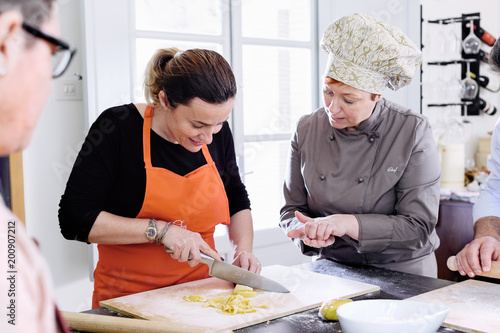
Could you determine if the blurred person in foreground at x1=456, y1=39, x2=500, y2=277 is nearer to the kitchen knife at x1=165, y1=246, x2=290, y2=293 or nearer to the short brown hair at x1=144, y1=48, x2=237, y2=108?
the kitchen knife at x1=165, y1=246, x2=290, y2=293

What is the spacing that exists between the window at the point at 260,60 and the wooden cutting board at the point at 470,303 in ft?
5.66

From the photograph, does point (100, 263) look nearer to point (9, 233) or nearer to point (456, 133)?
point (9, 233)

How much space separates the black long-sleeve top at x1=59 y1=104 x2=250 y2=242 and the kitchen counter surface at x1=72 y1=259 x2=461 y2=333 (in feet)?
→ 0.91

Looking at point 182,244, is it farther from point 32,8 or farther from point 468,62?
point 468,62

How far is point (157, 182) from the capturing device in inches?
61.9

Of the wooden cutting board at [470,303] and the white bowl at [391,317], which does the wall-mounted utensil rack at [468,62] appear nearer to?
the wooden cutting board at [470,303]

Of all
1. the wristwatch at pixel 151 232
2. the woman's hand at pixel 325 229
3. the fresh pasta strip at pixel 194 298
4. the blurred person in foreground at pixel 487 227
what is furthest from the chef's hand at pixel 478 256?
the wristwatch at pixel 151 232

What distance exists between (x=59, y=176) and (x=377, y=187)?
4.72 ft

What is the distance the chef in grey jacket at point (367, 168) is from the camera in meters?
1.63

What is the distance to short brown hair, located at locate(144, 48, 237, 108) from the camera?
143cm

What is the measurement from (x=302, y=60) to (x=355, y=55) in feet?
5.60

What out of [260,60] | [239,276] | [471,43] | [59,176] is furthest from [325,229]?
[471,43]

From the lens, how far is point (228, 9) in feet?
9.72

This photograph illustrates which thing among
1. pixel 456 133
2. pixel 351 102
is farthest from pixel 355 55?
pixel 456 133
